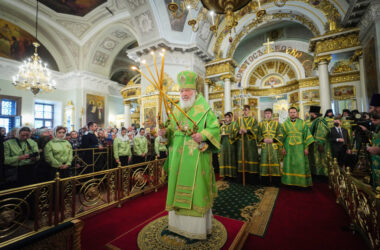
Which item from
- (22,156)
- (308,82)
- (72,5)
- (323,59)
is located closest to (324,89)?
(323,59)

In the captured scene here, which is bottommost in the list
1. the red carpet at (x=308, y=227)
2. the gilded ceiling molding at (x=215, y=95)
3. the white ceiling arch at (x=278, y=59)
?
the red carpet at (x=308, y=227)

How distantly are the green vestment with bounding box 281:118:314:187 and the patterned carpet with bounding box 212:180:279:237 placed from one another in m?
0.53

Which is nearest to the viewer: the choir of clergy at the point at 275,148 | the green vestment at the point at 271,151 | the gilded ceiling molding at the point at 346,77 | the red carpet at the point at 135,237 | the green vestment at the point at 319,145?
the red carpet at the point at 135,237

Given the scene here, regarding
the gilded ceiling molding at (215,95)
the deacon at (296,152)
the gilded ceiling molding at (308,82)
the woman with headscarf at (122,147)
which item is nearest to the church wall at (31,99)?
the woman with headscarf at (122,147)

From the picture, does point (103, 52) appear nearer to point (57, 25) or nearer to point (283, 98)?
point (57, 25)

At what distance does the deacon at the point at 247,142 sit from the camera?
504 centimetres

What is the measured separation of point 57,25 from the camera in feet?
43.9

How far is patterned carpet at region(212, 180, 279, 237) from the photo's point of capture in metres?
2.93

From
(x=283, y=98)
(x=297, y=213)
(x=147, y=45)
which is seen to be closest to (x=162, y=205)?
(x=297, y=213)

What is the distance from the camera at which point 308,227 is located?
8.91 feet

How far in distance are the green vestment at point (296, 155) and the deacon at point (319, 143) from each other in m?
0.97

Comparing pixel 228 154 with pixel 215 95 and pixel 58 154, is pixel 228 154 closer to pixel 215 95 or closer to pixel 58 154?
Result: pixel 58 154

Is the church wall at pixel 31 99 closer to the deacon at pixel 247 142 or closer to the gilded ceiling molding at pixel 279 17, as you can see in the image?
the gilded ceiling molding at pixel 279 17

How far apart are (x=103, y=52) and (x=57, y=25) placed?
343 cm
